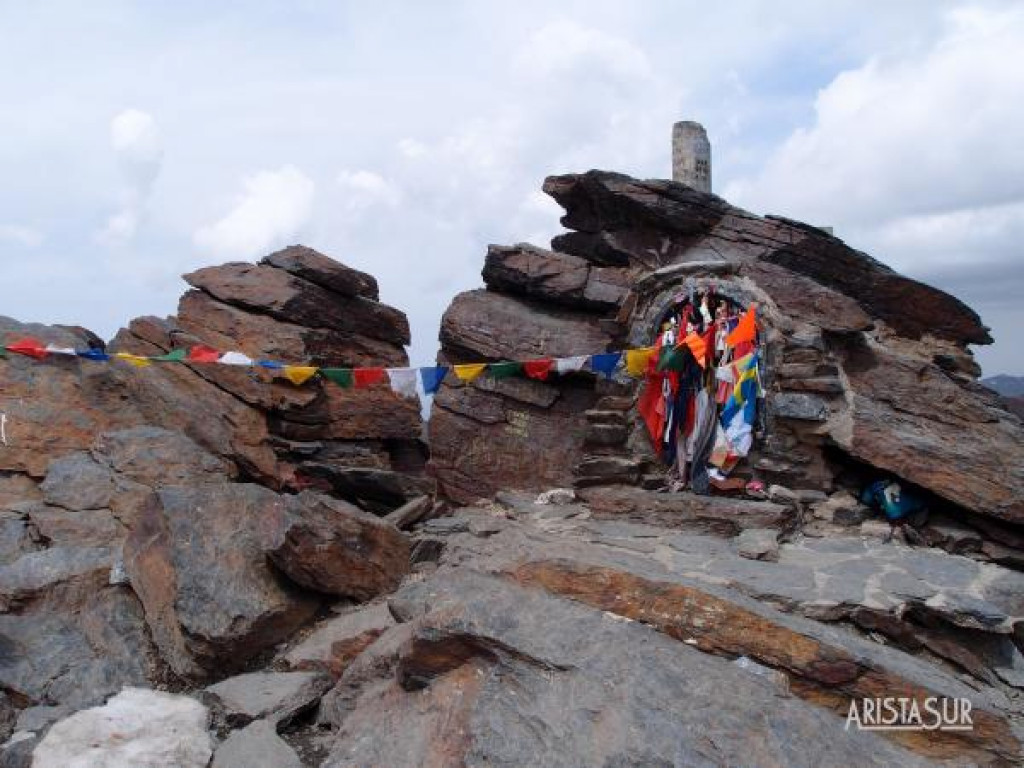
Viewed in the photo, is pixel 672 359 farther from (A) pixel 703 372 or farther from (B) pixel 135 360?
(B) pixel 135 360

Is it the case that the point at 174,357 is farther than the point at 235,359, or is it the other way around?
the point at 174,357

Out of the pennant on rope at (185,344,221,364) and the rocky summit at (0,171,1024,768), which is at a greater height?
the pennant on rope at (185,344,221,364)

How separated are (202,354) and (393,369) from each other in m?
3.52

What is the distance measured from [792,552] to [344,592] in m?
5.40

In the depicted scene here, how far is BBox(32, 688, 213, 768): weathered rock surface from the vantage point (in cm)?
577

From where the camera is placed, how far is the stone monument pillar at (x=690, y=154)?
1881cm

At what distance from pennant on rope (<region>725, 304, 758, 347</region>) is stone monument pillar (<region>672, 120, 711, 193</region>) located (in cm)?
812

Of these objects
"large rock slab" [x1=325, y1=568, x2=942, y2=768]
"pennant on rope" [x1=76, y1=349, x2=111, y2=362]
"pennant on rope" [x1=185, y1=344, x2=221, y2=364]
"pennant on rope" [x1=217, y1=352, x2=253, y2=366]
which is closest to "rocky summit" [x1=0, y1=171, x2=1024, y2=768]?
"large rock slab" [x1=325, y1=568, x2=942, y2=768]

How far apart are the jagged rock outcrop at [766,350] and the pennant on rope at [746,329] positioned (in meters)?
0.24

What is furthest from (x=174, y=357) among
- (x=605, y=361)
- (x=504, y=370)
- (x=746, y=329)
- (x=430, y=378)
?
(x=746, y=329)

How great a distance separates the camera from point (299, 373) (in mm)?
A: 14000

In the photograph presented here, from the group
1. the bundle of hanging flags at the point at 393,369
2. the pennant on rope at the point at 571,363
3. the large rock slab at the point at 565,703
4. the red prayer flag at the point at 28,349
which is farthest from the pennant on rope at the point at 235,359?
the large rock slab at the point at 565,703

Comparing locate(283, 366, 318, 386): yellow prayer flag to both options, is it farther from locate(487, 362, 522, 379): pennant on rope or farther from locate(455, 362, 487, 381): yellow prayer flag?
locate(487, 362, 522, 379): pennant on rope

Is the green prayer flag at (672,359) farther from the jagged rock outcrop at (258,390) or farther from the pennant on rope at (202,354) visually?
the pennant on rope at (202,354)
